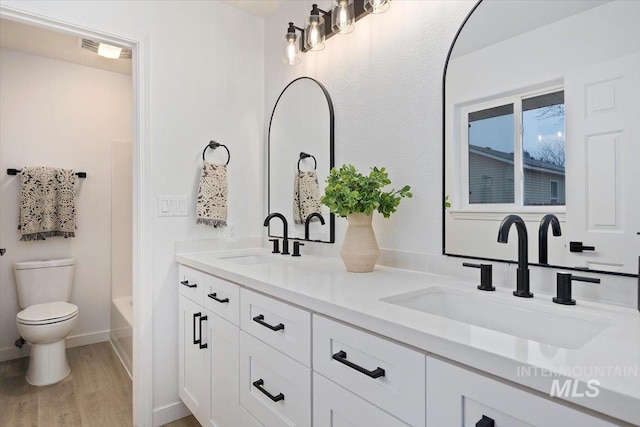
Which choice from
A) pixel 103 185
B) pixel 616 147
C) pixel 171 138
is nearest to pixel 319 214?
pixel 171 138

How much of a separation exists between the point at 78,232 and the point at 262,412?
265cm

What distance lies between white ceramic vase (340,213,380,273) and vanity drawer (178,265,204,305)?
2.50 ft

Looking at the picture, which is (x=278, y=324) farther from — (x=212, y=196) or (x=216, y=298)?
(x=212, y=196)

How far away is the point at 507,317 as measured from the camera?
1.03 meters

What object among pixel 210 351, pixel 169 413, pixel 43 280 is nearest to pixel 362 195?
pixel 210 351

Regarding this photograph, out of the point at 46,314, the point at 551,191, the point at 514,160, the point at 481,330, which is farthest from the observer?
the point at 46,314

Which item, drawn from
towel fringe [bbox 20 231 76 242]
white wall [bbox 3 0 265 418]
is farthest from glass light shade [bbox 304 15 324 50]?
towel fringe [bbox 20 231 76 242]

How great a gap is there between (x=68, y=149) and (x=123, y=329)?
5.22 ft

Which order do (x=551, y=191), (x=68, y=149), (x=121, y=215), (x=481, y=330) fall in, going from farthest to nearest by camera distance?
(x=121, y=215), (x=68, y=149), (x=551, y=191), (x=481, y=330)

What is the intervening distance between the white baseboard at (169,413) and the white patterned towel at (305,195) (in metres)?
1.24

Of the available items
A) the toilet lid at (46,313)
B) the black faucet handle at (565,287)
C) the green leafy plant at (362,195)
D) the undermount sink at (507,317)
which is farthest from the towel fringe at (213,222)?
the black faucet handle at (565,287)

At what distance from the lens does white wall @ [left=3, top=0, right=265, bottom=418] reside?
201 cm

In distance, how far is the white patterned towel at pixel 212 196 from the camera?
2113 millimetres

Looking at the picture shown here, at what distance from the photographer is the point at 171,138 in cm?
207
